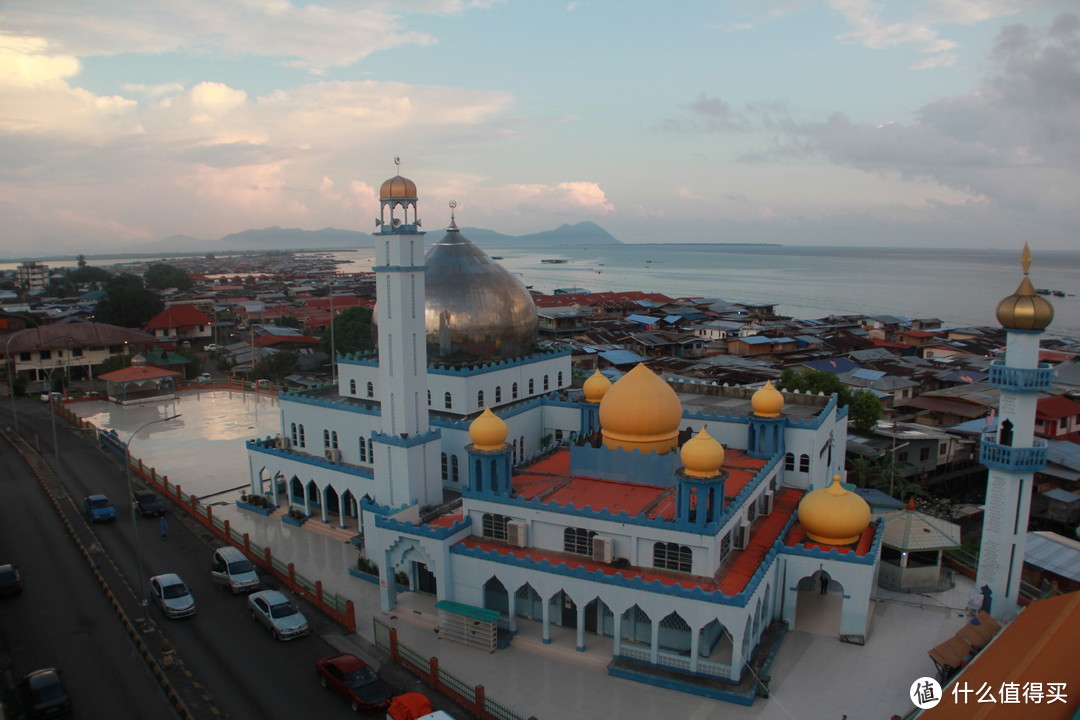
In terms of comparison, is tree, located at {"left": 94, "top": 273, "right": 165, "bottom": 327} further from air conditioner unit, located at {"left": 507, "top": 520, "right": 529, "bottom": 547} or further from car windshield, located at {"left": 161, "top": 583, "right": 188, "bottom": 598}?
air conditioner unit, located at {"left": 507, "top": 520, "right": 529, "bottom": 547}

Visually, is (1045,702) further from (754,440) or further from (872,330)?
(872,330)

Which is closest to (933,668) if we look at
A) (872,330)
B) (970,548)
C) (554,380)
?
(970,548)

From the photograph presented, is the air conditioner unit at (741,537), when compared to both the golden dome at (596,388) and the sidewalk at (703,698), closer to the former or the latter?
the sidewalk at (703,698)

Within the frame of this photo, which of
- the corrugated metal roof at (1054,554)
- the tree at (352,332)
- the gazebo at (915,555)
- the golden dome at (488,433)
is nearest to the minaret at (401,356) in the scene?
the golden dome at (488,433)

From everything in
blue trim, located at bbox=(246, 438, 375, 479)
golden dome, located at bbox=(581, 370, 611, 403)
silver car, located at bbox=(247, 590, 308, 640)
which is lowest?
silver car, located at bbox=(247, 590, 308, 640)

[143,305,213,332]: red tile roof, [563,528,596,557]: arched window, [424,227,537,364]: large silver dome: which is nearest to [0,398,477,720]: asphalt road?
[563,528,596,557]: arched window

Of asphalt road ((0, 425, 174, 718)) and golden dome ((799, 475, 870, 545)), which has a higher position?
golden dome ((799, 475, 870, 545))

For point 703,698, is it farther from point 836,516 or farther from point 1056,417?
point 1056,417
